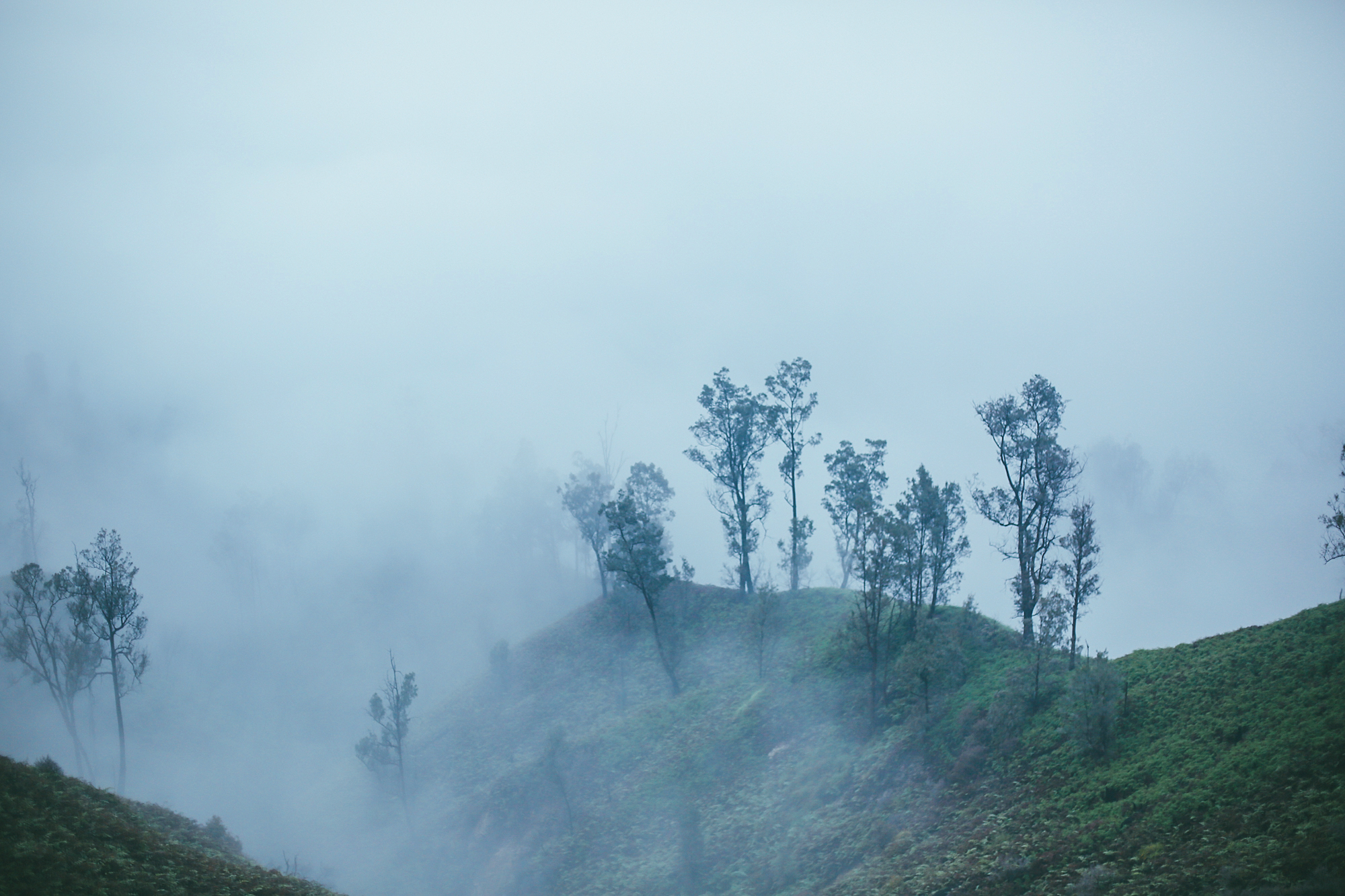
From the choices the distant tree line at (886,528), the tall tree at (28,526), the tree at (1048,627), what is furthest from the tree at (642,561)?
the tall tree at (28,526)

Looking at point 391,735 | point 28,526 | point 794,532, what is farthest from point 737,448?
point 28,526

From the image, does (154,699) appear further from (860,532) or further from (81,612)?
(860,532)

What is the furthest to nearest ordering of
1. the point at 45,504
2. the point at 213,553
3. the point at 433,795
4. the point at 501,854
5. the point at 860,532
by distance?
the point at 45,504
the point at 213,553
the point at 433,795
the point at 501,854
the point at 860,532

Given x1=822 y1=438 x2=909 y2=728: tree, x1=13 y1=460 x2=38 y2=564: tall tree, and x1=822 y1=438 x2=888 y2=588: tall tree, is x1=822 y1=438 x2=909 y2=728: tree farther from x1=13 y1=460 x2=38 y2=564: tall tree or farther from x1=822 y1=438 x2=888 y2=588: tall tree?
x1=13 y1=460 x2=38 y2=564: tall tree

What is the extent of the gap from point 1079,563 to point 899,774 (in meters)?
13.6

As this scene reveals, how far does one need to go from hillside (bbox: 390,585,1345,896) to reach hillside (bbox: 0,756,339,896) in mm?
16766

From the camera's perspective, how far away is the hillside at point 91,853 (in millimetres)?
19109

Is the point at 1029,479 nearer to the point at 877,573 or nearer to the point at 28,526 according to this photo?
the point at 877,573

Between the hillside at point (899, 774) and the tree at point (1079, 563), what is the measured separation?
3283 millimetres

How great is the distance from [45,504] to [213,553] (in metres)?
49.5

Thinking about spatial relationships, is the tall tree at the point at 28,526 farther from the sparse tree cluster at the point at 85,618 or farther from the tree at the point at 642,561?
the tree at the point at 642,561

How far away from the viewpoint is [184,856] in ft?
79.0

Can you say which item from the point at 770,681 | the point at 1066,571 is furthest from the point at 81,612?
the point at 1066,571

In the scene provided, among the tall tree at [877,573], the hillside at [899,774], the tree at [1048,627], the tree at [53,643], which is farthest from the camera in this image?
the tree at [53,643]
